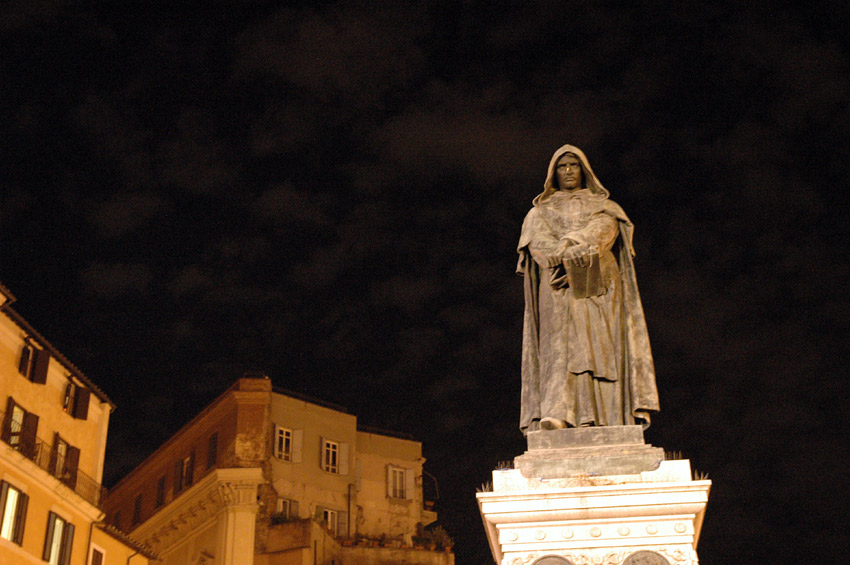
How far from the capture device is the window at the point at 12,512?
34219mm

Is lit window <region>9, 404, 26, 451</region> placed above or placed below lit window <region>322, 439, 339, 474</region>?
below

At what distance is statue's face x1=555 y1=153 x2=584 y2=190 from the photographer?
32.0ft

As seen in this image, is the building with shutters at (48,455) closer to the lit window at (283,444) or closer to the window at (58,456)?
the window at (58,456)

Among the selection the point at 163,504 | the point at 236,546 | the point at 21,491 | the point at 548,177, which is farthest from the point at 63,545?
the point at 548,177

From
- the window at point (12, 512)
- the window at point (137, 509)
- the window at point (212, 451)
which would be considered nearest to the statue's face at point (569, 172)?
→ the window at point (12, 512)

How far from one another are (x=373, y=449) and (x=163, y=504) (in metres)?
11.2

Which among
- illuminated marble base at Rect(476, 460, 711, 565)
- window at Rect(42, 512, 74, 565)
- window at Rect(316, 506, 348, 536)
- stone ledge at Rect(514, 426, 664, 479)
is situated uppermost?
window at Rect(316, 506, 348, 536)

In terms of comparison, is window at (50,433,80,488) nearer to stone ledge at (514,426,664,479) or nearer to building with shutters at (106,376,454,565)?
building with shutters at (106,376,454,565)

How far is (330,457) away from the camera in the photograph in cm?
5366

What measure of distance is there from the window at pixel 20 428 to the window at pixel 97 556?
5712 millimetres

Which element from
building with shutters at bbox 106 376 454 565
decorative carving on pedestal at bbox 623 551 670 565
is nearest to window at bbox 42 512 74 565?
building with shutters at bbox 106 376 454 565

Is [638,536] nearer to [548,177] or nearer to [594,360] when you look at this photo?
A: [594,360]

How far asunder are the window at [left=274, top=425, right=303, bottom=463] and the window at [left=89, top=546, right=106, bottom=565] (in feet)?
37.8

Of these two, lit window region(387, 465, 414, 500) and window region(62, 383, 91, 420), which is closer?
window region(62, 383, 91, 420)
